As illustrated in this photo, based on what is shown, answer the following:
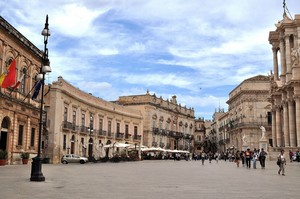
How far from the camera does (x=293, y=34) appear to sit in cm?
4128

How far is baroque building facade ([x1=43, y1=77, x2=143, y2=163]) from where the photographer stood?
130ft

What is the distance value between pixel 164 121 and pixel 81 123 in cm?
2677

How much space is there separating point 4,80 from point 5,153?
212 inches

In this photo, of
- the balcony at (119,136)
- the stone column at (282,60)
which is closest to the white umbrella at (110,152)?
the balcony at (119,136)

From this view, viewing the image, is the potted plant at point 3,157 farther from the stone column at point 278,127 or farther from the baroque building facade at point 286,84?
the stone column at point 278,127

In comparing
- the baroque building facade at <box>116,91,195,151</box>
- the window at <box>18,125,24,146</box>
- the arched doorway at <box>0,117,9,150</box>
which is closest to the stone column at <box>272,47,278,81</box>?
the baroque building facade at <box>116,91,195,151</box>

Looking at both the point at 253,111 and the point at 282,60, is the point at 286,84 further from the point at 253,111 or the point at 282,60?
the point at 253,111

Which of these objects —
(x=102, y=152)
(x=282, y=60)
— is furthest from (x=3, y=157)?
(x=282, y=60)

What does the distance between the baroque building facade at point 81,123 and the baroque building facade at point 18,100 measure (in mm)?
6030

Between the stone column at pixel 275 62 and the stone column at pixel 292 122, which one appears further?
the stone column at pixel 275 62

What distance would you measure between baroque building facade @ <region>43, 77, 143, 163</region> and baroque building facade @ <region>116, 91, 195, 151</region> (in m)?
A: 2.67

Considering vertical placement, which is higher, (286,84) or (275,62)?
(275,62)

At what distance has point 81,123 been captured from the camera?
47.6 m

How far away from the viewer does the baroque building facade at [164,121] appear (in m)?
66.2
